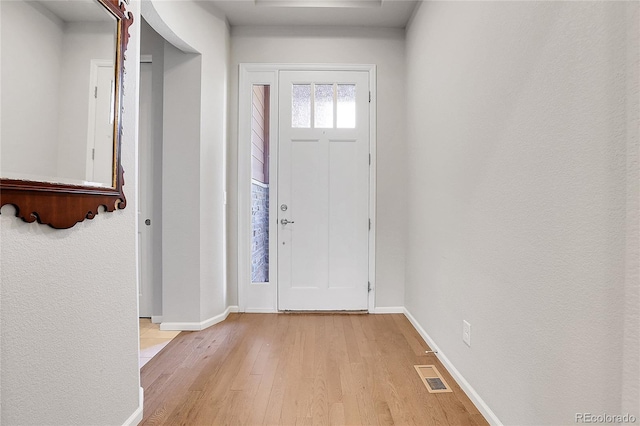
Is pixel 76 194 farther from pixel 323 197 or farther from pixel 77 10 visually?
pixel 323 197

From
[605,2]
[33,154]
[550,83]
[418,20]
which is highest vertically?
[418,20]

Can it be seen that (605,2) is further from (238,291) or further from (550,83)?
(238,291)

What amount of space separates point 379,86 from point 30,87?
264 cm

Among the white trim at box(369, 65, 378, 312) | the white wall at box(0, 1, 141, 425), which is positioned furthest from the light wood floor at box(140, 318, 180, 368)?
the white trim at box(369, 65, 378, 312)

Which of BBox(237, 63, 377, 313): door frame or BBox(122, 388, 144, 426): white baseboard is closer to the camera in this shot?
BBox(122, 388, 144, 426): white baseboard

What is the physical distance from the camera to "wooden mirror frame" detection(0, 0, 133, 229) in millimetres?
897

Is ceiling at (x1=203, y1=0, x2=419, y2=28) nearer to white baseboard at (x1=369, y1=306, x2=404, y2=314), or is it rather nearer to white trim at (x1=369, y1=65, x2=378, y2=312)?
white trim at (x1=369, y1=65, x2=378, y2=312)

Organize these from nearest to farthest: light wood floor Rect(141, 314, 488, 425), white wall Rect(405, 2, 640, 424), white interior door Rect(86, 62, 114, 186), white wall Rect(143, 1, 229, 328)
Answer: white wall Rect(405, 2, 640, 424) → white interior door Rect(86, 62, 114, 186) → light wood floor Rect(141, 314, 488, 425) → white wall Rect(143, 1, 229, 328)

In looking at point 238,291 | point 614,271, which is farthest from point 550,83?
point 238,291

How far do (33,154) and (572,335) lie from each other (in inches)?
69.4

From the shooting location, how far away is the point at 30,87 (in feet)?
3.06

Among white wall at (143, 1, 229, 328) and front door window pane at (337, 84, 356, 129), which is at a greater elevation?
front door window pane at (337, 84, 356, 129)

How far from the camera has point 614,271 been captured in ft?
2.81

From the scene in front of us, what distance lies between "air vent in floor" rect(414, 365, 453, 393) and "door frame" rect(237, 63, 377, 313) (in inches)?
40.3
